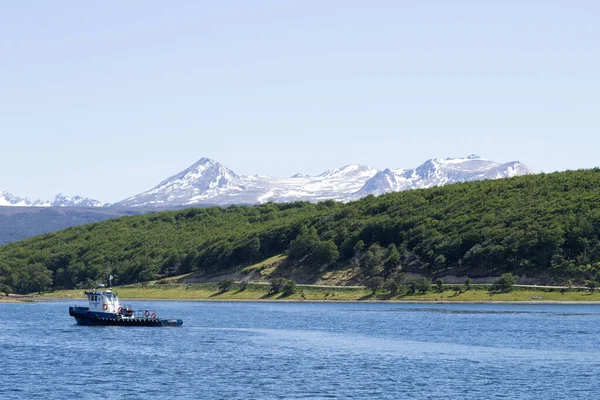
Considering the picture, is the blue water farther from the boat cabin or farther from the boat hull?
the boat cabin

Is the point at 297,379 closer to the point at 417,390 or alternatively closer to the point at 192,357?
the point at 417,390

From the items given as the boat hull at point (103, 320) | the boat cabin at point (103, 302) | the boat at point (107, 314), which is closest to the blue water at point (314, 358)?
the boat hull at point (103, 320)

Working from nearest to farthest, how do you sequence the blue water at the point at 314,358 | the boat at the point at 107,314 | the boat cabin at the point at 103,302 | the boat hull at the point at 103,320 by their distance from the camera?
the blue water at the point at 314,358 → the boat hull at the point at 103,320 → the boat at the point at 107,314 → the boat cabin at the point at 103,302

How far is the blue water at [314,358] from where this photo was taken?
93188 millimetres

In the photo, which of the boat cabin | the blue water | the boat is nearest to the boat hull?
the boat

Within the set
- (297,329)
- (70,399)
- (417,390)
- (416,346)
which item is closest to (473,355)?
(416,346)

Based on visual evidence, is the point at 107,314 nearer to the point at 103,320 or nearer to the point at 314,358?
the point at 103,320

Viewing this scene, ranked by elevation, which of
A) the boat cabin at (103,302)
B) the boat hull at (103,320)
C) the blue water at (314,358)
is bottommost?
the blue water at (314,358)

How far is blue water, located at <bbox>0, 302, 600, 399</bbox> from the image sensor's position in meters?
93.2

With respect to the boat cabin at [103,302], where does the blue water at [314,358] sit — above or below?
below

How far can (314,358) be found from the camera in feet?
382

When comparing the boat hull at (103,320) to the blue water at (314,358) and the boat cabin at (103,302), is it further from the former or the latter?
the blue water at (314,358)

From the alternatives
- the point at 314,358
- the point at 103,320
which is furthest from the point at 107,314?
the point at 314,358

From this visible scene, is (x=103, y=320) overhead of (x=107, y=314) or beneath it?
beneath
